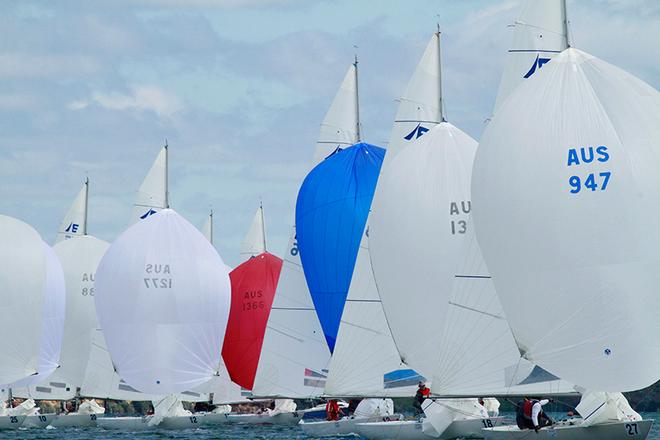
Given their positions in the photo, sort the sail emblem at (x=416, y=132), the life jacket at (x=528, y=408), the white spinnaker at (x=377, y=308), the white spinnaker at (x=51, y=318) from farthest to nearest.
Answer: the white spinnaker at (x=51, y=318) → the sail emblem at (x=416, y=132) → the white spinnaker at (x=377, y=308) → the life jacket at (x=528, y=408)

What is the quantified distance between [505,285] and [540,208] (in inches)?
68.6

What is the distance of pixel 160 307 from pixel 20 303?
469 centimetres

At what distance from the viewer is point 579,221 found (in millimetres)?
27984

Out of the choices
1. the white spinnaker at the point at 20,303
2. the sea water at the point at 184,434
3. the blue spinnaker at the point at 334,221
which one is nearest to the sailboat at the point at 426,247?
the blue spinnaker at the point at 334,221

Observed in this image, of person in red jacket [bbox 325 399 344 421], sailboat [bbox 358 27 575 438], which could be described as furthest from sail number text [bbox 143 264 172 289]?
sailboat [bbox 358 27 575 438]

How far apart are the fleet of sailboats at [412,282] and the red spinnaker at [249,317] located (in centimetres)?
7

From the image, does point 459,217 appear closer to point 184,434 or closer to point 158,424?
point 184,434

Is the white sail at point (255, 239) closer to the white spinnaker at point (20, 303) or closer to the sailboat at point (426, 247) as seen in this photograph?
the white spinnaker at point (20, 303)

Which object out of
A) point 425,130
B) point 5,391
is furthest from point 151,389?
point 425,130

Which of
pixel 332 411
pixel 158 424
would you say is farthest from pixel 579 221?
pixel 158 424

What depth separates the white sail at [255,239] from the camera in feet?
219

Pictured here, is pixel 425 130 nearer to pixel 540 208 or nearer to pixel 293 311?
pixel 293 311

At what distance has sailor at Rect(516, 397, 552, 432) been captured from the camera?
31.2m

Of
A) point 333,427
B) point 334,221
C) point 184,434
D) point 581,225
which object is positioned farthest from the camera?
point 184,434
